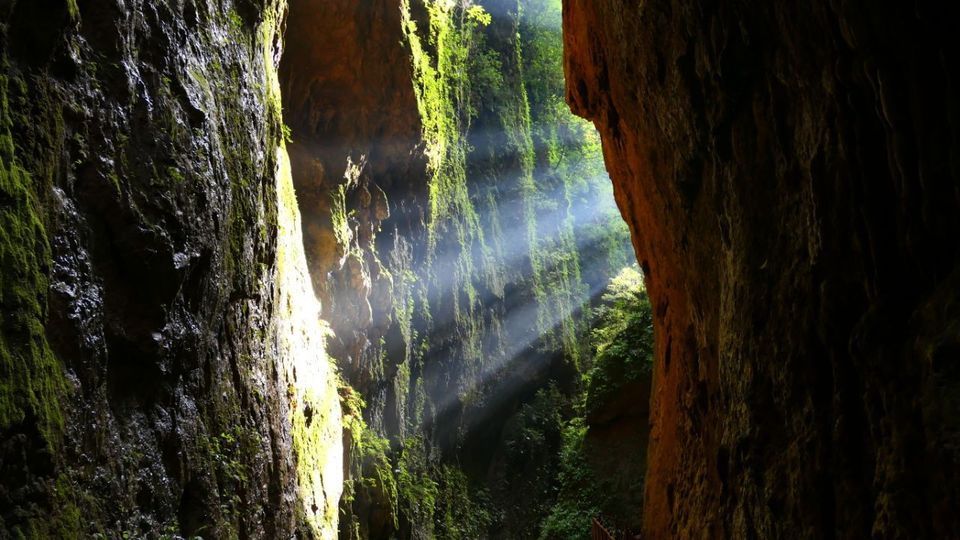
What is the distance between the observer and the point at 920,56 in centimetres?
306

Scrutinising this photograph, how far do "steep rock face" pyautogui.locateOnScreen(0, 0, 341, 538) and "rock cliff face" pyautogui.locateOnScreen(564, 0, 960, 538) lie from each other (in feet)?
12.7

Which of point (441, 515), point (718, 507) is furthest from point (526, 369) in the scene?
point (718, 507)

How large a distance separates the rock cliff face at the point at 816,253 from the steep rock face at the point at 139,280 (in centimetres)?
386

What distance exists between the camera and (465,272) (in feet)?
57.4

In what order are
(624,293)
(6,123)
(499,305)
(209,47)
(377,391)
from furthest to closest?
(624,293)
(499,305)
(377,391)
(209,47)
(6,123)

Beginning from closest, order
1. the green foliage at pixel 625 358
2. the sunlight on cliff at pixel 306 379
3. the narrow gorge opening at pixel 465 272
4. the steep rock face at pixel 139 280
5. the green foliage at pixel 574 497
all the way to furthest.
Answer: the steep rock face at pixel 139 280 < the sunlight on cliff at pixel 306 379 < the narrow gorge opening at pixel 465 272 < the green foliage at pixel 574 497 < the green foliage at pixel 625 358

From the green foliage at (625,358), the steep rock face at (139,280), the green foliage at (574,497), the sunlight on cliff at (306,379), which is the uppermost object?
the steep rock face at (139,280)

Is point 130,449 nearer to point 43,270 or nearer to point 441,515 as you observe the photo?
point 43,270

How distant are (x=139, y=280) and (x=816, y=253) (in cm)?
408

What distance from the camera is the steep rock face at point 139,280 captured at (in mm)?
2992

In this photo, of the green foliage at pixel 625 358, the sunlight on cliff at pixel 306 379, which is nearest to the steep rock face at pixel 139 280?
the sunlight on cliff at pixel 306 379

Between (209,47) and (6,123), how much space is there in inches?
122

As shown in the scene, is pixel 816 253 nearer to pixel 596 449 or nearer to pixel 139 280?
pixel 139 280

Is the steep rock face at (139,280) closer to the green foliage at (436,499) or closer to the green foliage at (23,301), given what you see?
the green foliage at (23,301)
